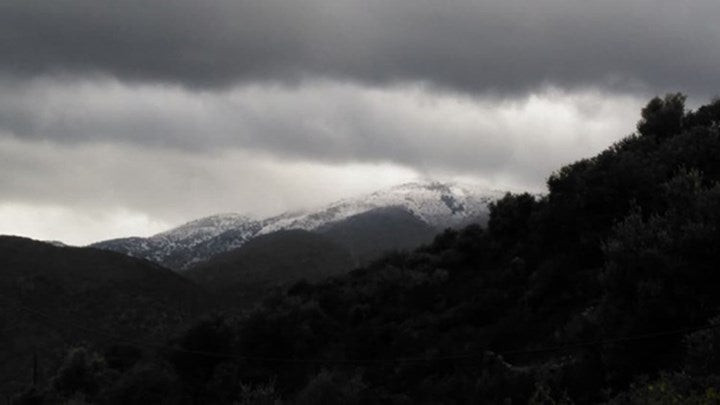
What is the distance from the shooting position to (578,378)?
2362 cm

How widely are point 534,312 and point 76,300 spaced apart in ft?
285

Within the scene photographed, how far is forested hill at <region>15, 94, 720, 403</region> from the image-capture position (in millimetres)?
21500

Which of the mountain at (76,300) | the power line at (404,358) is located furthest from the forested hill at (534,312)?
the mountain at (76,300)

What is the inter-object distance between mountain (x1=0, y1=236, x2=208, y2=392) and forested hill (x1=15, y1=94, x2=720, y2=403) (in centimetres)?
2669

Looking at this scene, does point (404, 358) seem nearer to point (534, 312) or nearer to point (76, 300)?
point (534, 312)

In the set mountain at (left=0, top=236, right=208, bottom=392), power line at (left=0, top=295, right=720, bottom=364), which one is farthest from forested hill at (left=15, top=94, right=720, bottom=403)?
mountain at (left=0, top=236, right=208, bottom=392)

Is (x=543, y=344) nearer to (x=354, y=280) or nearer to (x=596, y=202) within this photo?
(x=596, y=202)

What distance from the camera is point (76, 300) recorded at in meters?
105

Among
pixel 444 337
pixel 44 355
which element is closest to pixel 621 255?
pixel 444 337

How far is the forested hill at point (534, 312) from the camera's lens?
70.5ft

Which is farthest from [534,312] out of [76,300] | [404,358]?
[76,300]

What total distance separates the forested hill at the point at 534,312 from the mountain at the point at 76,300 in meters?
26.7

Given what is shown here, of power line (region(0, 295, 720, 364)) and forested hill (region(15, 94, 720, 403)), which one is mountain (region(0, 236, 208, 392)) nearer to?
power line (region(0, 295, 720, 364))

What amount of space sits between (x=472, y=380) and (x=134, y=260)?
117 m
